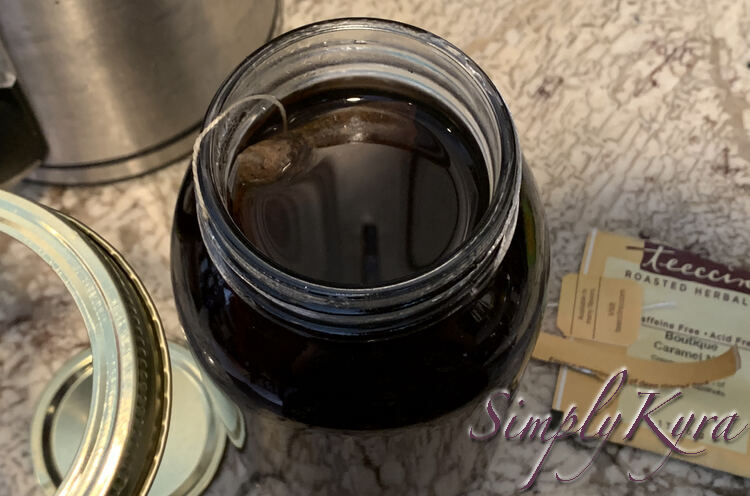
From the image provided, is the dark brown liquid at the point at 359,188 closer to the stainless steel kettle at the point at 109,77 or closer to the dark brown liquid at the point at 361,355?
the dark brown liquid at the point at 361,355

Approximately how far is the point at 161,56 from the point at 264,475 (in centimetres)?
26

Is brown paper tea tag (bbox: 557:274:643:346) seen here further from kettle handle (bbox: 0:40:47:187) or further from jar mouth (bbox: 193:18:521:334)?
kettle handle (bbox: 0:40:47:187)

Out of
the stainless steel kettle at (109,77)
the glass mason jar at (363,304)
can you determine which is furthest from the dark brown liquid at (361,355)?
the stainless steel kettle at (109,77)

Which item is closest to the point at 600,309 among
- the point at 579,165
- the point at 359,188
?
the point at 579,165

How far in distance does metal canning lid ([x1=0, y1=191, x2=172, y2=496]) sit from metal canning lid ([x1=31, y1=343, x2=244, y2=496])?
0.44 feet

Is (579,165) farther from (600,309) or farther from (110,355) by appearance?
(110,355)

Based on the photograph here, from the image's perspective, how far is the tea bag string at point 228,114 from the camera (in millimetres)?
326

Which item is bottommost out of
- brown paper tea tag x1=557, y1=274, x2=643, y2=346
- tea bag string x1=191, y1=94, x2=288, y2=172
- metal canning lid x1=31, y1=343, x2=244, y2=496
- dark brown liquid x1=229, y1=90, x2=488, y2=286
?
metal canning lid x1=31, y1=343, x2=244, y2=496

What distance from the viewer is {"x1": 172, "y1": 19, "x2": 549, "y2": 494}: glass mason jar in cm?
31

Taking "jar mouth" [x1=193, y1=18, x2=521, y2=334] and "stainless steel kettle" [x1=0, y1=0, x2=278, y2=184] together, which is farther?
"stainless steel kettle" [x1=0, y1=0, x2=278, y2=184]

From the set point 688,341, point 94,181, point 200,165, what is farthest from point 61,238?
point 688,341

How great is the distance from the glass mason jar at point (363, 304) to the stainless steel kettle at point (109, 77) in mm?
132

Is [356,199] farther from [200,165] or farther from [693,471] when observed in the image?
[693,471]

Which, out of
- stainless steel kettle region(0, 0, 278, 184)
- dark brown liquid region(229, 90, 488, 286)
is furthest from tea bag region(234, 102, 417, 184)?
stainless steel kettle region(0, 0, 278, 184)
